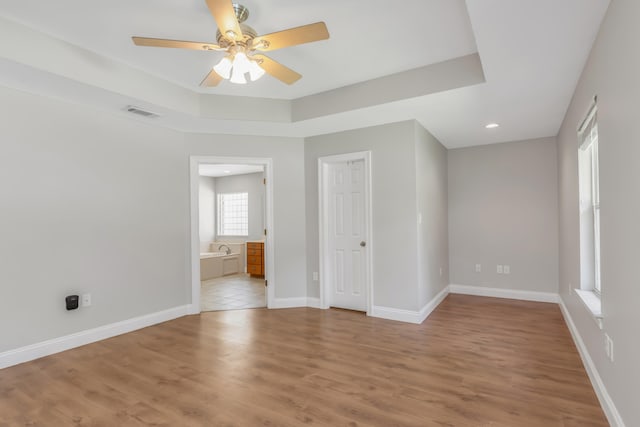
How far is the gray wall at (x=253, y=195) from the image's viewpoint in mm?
8500

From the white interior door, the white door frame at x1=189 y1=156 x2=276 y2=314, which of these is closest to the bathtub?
the white door frame at x1=189 y1=156 x2=276 y2=314

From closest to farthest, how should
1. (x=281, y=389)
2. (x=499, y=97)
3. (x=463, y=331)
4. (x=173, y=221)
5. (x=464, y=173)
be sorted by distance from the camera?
(x=281, y=389) < (x=499, y=97) < (x=463, y=331) < (x=173, y=221) < (x=464, y=173)

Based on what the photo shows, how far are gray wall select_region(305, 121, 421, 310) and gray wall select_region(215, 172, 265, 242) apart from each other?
440 centimetres

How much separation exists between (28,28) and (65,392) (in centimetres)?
274

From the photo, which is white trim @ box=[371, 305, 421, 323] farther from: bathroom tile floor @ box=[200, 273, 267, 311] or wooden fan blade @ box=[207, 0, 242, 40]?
wooden fan blade @ box=[207, 0, 242, 40]

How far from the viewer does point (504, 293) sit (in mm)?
5336

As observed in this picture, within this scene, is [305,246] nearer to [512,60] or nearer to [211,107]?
[211,107]

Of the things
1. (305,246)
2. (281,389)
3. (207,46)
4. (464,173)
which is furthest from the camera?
(464,173)

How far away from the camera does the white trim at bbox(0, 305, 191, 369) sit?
3.00 meters

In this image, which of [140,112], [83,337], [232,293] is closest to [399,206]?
[140,112]

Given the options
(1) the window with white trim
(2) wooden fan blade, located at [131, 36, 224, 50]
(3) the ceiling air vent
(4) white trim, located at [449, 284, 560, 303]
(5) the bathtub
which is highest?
(3) the ceiling air vent

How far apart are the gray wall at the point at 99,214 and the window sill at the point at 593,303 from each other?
3185 mm

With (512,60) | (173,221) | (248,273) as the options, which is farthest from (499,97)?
(248,273)

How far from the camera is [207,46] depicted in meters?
2.33
